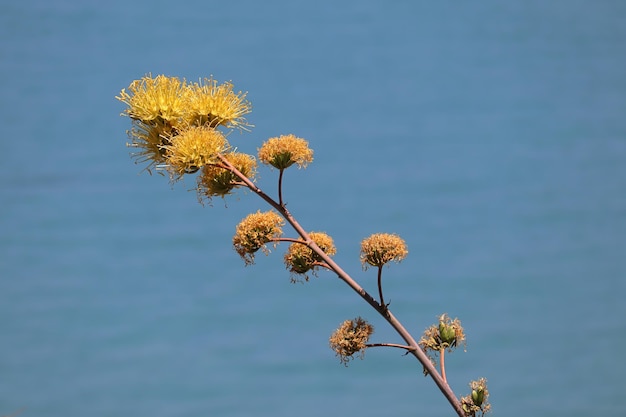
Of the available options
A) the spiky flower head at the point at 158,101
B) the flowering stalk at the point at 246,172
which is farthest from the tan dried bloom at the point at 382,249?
the spiky flower head at the point at 158,101

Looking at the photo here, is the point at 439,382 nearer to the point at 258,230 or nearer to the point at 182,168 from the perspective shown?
the point at 258,230

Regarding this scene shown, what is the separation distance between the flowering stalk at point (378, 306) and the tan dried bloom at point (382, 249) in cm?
20

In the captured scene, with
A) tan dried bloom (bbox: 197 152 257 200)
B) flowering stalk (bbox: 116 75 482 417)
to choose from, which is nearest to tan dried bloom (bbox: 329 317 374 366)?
flowering stalk (bbox: 116 75 482 417)

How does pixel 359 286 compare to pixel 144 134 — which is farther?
pixel 144 134

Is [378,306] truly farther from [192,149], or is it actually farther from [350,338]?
[192,149]

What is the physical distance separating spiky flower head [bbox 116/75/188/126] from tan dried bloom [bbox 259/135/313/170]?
0.54 meters

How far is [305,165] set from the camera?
4.05m

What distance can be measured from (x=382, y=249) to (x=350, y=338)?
0.55 metres

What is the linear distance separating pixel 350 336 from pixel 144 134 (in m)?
1.68

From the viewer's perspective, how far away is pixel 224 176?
13.0 ft

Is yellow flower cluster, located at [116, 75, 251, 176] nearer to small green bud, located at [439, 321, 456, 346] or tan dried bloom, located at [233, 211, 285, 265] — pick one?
tan dried bloom, located at [233, 211, 285, 265]

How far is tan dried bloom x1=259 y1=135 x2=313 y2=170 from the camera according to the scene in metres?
4.01

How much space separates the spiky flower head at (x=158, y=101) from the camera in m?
3.98

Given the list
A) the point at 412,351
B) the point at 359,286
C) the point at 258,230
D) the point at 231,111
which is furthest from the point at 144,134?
the point at 412,351
